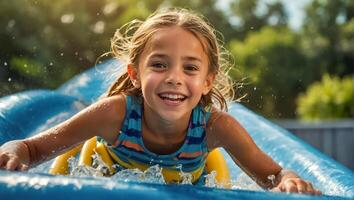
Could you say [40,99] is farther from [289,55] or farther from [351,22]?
[351,22]

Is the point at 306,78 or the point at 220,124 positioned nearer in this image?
the point at 220,124

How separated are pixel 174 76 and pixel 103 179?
1.84 ft

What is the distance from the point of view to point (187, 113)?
2.07 metres

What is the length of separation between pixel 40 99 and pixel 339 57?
61.5 ft

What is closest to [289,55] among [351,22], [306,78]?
[306,78]

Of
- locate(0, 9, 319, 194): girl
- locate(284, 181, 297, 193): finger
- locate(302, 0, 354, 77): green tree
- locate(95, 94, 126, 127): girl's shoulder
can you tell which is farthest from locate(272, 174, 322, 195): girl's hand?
locate(302, 0, 354, 77): green tree

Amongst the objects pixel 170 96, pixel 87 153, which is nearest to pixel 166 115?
pixel 170 96

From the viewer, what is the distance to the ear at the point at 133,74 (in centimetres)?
209

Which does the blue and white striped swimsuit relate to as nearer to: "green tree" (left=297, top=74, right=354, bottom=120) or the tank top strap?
the tank top strap

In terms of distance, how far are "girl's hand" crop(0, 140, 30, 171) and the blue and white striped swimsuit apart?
1.19 ft

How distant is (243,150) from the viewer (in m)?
2.03

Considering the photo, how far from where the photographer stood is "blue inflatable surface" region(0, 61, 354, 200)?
1.29m

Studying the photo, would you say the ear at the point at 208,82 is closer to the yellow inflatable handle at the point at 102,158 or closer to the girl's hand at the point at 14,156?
the yellow inflatable handle at the point at 102,158

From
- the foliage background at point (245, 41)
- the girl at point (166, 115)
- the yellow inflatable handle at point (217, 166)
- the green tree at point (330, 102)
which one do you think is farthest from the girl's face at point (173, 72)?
the green tree at point (330, 102)
